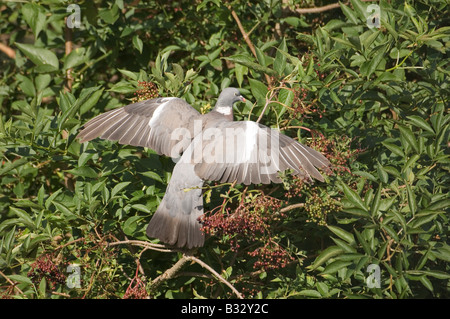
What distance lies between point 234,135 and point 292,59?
0.46m

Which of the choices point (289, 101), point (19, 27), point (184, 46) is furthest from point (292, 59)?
point (19, 27)

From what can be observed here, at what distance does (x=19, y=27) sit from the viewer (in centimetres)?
405

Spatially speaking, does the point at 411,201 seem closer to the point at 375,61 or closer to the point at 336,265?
the point at 336,265

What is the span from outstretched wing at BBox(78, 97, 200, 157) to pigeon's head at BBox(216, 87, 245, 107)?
18cm

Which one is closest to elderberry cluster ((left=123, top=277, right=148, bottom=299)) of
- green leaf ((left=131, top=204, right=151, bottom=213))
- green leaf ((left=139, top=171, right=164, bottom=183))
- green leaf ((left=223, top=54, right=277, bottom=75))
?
green leaf ((left=131, top=204, right=151, bottom=213))

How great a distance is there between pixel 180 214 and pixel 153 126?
561 mm

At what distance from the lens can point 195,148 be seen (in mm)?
2951

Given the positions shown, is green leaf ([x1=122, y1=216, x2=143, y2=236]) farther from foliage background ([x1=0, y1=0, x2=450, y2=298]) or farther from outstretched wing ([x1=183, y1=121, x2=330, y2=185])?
outstretched wing ([x1=183, y1=121, x2=330, y2=185])

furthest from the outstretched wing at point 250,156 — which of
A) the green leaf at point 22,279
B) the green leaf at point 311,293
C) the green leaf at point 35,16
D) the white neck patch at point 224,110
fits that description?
the green leaf at point 35,16

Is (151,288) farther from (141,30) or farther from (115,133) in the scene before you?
(141,30)

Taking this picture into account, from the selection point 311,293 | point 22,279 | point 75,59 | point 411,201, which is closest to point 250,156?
point 311,293

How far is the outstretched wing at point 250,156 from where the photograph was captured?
248 centimetres

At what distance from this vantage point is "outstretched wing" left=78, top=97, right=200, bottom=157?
296cm

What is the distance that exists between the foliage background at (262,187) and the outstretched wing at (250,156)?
79 millimetres
